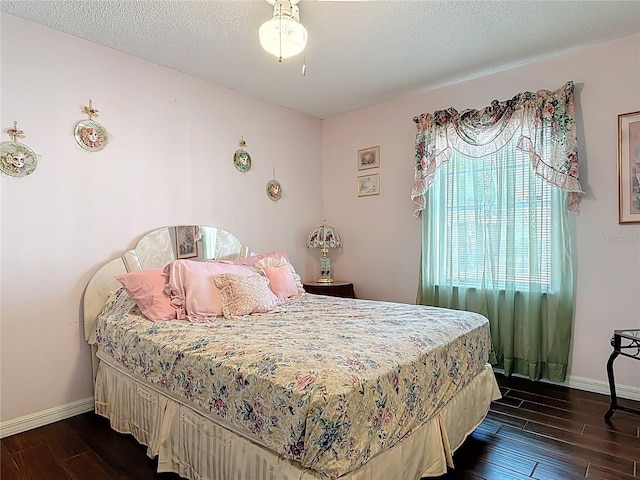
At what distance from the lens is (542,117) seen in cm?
290

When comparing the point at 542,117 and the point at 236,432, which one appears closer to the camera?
the point at 236,432

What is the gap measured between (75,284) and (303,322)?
160cm

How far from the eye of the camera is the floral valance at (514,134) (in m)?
2.80

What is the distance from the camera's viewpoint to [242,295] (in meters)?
2.51

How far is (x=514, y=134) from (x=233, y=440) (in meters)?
2.95

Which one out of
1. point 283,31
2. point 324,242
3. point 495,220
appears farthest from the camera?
point 324,242

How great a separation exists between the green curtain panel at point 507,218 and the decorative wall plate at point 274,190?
4.52 feet

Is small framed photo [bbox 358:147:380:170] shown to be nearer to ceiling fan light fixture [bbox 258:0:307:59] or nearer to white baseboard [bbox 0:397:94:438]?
ceiling fan light fixture [bbox 258:0:307:59]

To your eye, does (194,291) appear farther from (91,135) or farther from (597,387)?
(597,387)

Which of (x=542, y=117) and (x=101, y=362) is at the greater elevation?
(x=542, y=117)

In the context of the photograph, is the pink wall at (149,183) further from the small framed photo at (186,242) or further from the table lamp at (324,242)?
the table lamp at (324,242)

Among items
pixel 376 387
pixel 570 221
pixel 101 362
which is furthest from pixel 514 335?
pixel 101 362

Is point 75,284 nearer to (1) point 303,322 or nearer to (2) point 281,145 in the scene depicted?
(1) point 303,322

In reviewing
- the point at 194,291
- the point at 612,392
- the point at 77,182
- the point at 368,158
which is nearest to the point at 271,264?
the point at 194,291
